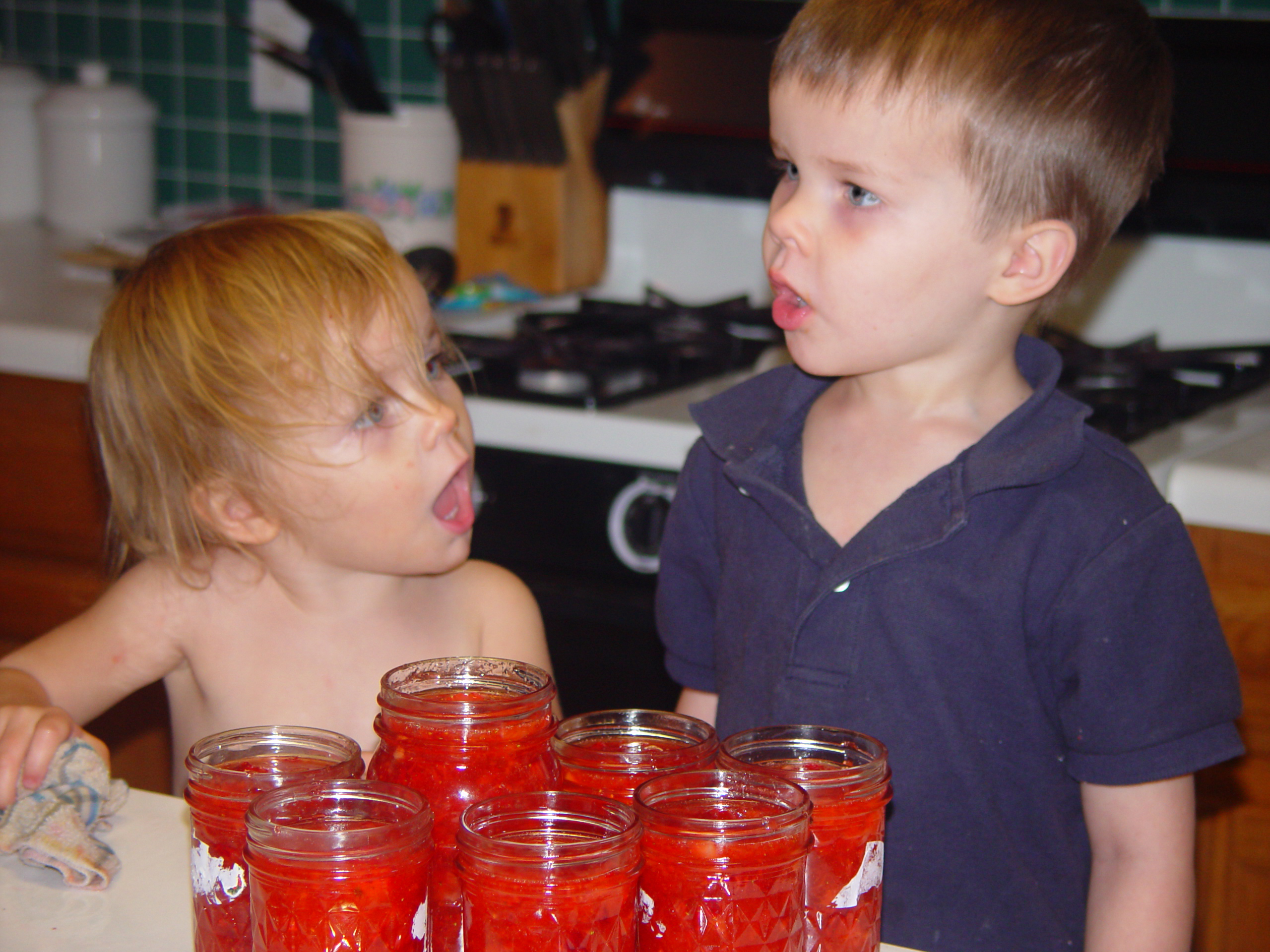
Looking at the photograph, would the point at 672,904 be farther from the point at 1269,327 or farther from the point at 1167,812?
the point at 1269,327

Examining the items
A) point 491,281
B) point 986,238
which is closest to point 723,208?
point 491,281

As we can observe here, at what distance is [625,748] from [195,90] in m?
2.25

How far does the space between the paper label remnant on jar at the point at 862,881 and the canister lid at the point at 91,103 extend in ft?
7.32

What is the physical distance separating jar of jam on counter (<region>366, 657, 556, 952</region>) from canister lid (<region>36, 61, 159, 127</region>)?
2091mm

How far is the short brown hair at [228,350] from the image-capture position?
36.9 inches

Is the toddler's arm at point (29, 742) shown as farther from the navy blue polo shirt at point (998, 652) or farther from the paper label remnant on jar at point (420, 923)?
the navy blue polo shirt at point (998, 652)

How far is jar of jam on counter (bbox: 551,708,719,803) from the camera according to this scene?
0.57 meters

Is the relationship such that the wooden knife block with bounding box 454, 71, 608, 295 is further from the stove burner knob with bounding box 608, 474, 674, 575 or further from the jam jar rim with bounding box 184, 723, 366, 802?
the jam jar rim with bounding box 184, 723, 366, 802

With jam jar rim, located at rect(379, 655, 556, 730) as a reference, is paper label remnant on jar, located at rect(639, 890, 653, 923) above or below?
below

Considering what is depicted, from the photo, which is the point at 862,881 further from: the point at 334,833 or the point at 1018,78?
the point at 1018,78

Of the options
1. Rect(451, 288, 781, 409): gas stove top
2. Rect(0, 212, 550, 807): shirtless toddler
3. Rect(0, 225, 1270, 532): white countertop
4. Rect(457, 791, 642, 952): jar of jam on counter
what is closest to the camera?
Rect(457, 791, 642, 952): jar of jam on counter

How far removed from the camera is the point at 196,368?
37.2 inches

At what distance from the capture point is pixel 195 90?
98.6 inches

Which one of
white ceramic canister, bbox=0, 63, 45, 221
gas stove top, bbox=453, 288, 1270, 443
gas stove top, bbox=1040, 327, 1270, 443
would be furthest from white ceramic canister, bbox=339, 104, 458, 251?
gas stove top, bbox=1040, 327, 1270, 443
